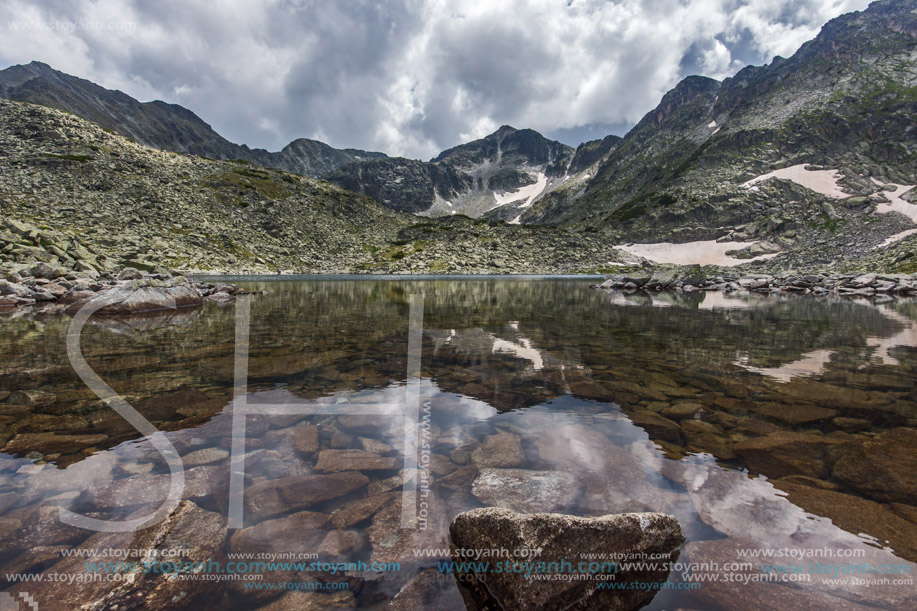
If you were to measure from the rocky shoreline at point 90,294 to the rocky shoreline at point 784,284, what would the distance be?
52805 millimetres

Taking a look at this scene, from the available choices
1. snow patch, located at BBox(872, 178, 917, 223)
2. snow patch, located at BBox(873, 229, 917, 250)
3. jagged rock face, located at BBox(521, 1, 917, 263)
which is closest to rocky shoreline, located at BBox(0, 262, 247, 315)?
snow patch, located at BBox(873, 229, 917, 250)

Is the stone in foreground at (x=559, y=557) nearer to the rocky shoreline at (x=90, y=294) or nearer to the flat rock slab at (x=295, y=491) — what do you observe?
the flat rock slab at (x=295, y=491)

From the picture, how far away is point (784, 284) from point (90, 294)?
82.5 m

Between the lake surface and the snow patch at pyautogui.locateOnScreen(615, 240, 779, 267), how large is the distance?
151 meters

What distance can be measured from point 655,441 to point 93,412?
36.7 ft

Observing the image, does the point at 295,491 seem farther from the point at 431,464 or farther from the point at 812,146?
the point at 812,146

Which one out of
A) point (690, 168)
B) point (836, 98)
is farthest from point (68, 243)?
point (836, 98)

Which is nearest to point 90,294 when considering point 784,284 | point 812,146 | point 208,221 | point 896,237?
point 784,284

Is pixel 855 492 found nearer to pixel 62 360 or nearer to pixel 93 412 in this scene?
pixel 93 412

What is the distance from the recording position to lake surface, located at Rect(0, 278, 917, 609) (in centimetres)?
395

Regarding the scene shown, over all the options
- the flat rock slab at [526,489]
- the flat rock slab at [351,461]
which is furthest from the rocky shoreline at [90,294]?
the flat rock slab at [526,489]

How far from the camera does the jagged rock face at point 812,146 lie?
138375mm

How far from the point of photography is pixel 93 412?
8117 millimetres

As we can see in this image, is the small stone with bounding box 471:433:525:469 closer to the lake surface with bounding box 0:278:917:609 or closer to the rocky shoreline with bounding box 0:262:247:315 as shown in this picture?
the lake surface with bounding box 0:278:917:609
